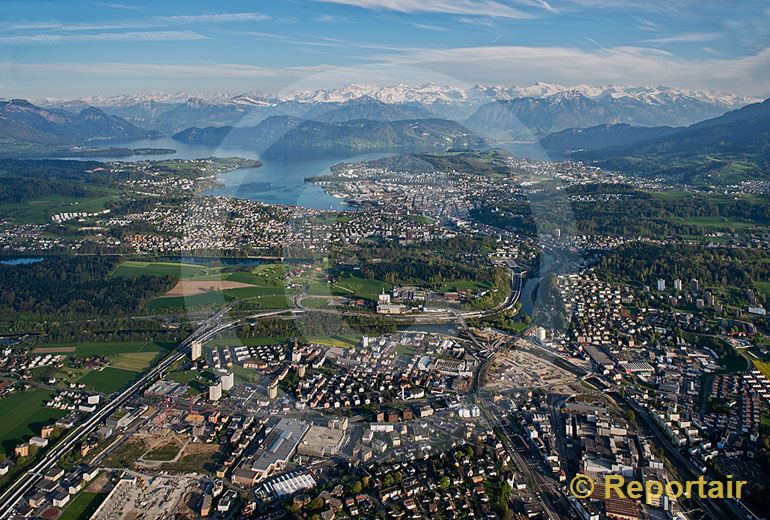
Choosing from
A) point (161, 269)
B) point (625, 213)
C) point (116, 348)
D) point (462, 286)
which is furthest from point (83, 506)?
point (625, 213)

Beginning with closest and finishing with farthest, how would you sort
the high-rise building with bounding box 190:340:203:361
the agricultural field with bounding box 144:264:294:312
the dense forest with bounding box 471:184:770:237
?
the high-rise building with bounding box 190:340:203:361
the agricultural field with bounding box 144:264:294:312
the dense forest with bounding box 471:184:770:237

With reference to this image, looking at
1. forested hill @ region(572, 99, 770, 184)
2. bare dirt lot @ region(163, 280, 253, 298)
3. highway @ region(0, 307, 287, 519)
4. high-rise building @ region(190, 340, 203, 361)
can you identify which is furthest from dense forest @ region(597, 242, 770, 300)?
forested hill @ region(572, 99, 770, 184)

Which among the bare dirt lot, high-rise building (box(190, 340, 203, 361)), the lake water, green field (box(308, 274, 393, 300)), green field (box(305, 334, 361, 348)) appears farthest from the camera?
the lake water

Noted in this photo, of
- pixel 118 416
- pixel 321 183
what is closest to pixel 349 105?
pixel 321 183

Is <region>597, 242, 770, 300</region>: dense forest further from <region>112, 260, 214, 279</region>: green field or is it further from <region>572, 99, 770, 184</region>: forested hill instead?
<region>572, 99, 770, 184</region>: forested hill

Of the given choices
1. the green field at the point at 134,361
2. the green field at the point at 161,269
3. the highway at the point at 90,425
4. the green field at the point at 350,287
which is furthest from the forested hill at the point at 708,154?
the green field at the point at 134,361

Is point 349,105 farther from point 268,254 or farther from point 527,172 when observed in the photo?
point 268,254

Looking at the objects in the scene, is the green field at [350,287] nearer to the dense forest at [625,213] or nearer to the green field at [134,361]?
the green field at [134,361]
